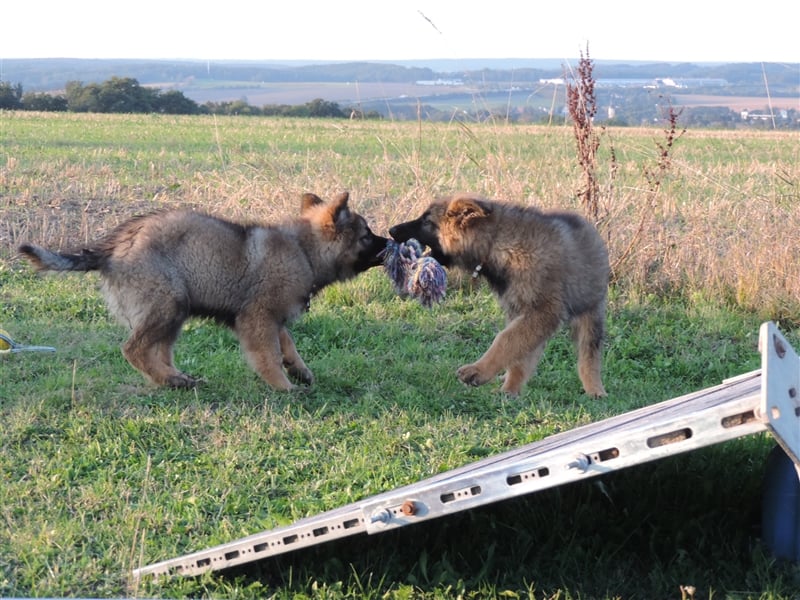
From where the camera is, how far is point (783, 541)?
3.90 m

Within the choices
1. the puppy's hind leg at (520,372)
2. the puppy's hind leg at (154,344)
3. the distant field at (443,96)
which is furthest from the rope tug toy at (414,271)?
the distant field at (443,96)

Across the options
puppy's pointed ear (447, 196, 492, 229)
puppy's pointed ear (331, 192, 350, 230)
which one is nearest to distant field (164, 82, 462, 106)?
puppy's pointed ear (331, 192, 350, 230)

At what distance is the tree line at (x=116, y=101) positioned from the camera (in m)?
46.0

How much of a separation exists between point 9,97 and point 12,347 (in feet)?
142

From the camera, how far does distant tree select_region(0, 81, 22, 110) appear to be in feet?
149

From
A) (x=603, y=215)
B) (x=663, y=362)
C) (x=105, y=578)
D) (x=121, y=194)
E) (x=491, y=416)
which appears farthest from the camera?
(x=121, y=194)

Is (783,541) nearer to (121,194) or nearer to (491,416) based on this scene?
(491,416)

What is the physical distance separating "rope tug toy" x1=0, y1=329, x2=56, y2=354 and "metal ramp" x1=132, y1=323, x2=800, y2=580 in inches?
144

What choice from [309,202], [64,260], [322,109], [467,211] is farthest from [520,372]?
[322,109]

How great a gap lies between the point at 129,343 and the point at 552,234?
2.88 metres

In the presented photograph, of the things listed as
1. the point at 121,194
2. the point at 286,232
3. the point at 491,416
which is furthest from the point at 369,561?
the point at 121,194

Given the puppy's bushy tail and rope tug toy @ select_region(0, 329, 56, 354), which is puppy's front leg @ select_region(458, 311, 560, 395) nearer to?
the puppy's bushy tail

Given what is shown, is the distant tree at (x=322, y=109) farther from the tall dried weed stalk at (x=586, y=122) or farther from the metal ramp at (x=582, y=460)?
the metal ramp at (x=582, y=460)

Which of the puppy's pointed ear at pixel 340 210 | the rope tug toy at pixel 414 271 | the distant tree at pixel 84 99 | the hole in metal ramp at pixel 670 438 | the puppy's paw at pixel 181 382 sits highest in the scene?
the distant tree at pixel 84 99
